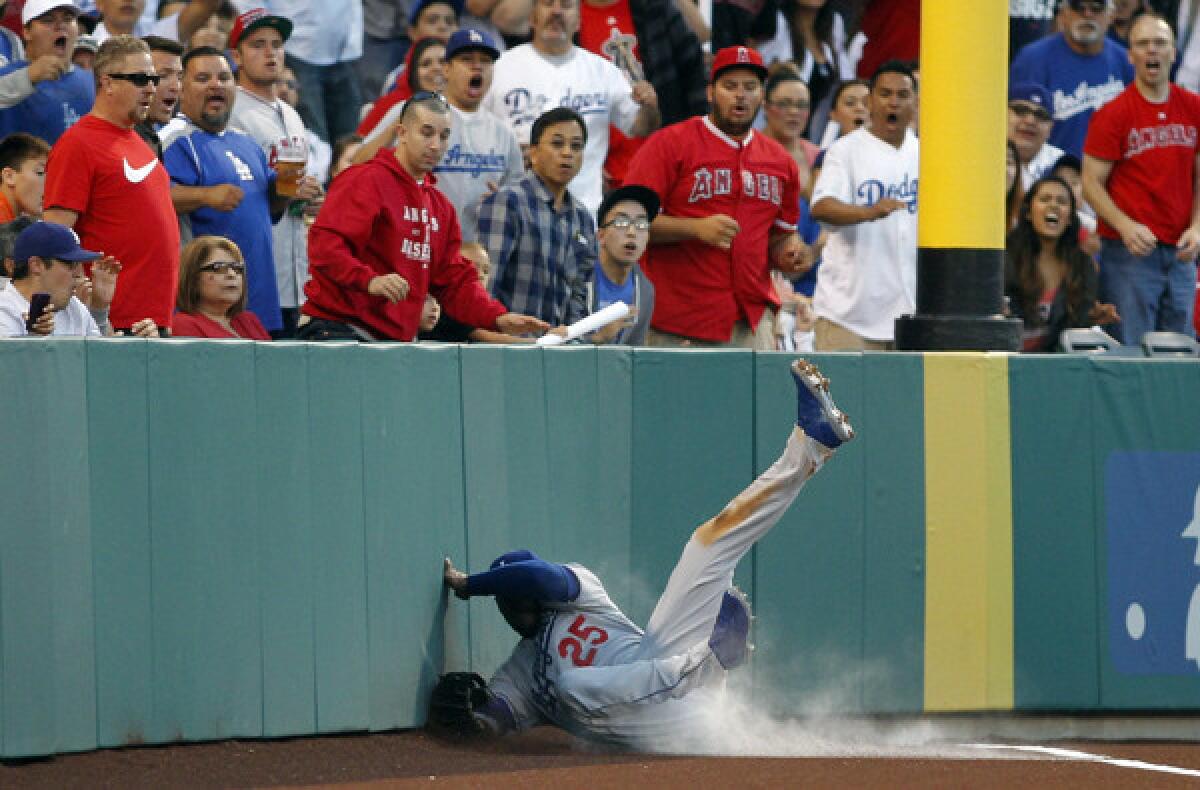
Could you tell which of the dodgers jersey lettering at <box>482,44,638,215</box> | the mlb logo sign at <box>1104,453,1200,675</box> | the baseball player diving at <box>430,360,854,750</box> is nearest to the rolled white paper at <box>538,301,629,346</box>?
the baseball player diving at <box>430,360,854,750</box>

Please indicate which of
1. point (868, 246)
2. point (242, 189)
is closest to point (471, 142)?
point (242, 189)

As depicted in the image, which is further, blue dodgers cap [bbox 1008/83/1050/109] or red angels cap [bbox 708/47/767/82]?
blue dodgers cap [bbox 1008/83/1050/109]

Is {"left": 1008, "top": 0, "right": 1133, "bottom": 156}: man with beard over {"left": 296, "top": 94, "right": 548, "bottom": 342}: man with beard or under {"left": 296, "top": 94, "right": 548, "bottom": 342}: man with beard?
over

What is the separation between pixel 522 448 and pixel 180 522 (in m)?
1.61

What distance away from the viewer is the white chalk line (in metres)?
8.07

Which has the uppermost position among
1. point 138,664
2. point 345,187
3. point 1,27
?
point 1,27

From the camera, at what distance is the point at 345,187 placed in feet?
31.0

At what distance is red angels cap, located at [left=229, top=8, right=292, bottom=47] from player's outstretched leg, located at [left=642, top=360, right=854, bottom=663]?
4.76 m

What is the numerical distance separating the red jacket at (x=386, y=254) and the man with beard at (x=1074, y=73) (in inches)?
295

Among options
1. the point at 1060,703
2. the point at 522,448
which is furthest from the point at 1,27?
the point at 1060,703

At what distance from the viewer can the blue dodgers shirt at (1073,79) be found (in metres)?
15.9

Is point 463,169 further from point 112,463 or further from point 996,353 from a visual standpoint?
point 112,463

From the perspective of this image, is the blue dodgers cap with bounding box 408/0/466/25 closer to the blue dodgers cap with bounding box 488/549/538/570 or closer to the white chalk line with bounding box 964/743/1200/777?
the blue dodgers cap with bounding box 488/549/538/570

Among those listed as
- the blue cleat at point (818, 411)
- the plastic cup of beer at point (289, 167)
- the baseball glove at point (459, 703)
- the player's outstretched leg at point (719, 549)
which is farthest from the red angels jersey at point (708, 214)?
the baseball glove at point (459, 703)
